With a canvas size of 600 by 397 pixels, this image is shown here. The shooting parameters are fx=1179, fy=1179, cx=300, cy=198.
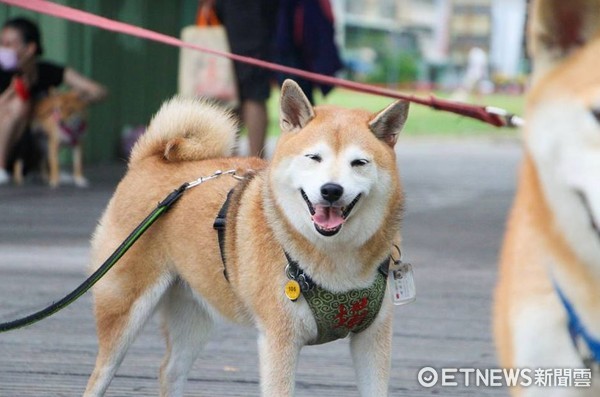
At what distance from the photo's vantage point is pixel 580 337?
221 centimetres

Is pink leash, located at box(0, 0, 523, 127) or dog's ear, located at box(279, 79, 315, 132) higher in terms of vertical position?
pink leash, located at box(0, 0, 523, 127)

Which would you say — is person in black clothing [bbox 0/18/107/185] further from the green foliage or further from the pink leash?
the green foliage

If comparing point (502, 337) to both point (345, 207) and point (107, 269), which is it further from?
point (107, 269)

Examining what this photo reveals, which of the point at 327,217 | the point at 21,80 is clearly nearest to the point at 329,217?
the point at 327,217

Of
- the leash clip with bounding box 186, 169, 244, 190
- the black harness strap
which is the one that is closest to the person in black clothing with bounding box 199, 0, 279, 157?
the leash clip with bounding box 186, 169, 244, 190

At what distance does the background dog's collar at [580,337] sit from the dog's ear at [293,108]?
1.98 meters

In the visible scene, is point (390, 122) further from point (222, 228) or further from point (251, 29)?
point (251, 29)

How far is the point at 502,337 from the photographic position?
2451 millimetres

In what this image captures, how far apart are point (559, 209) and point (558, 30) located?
332mm

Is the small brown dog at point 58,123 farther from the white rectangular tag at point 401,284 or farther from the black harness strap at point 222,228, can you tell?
the white rectangular tag at point 401,284

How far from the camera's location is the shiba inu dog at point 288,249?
12.9 ft

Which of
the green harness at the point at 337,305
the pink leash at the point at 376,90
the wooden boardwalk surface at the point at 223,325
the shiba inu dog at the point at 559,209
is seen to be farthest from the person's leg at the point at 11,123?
the shiba inu dog at the point at 559,209

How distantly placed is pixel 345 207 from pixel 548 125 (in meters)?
1.85

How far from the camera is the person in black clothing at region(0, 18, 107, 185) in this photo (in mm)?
11656
